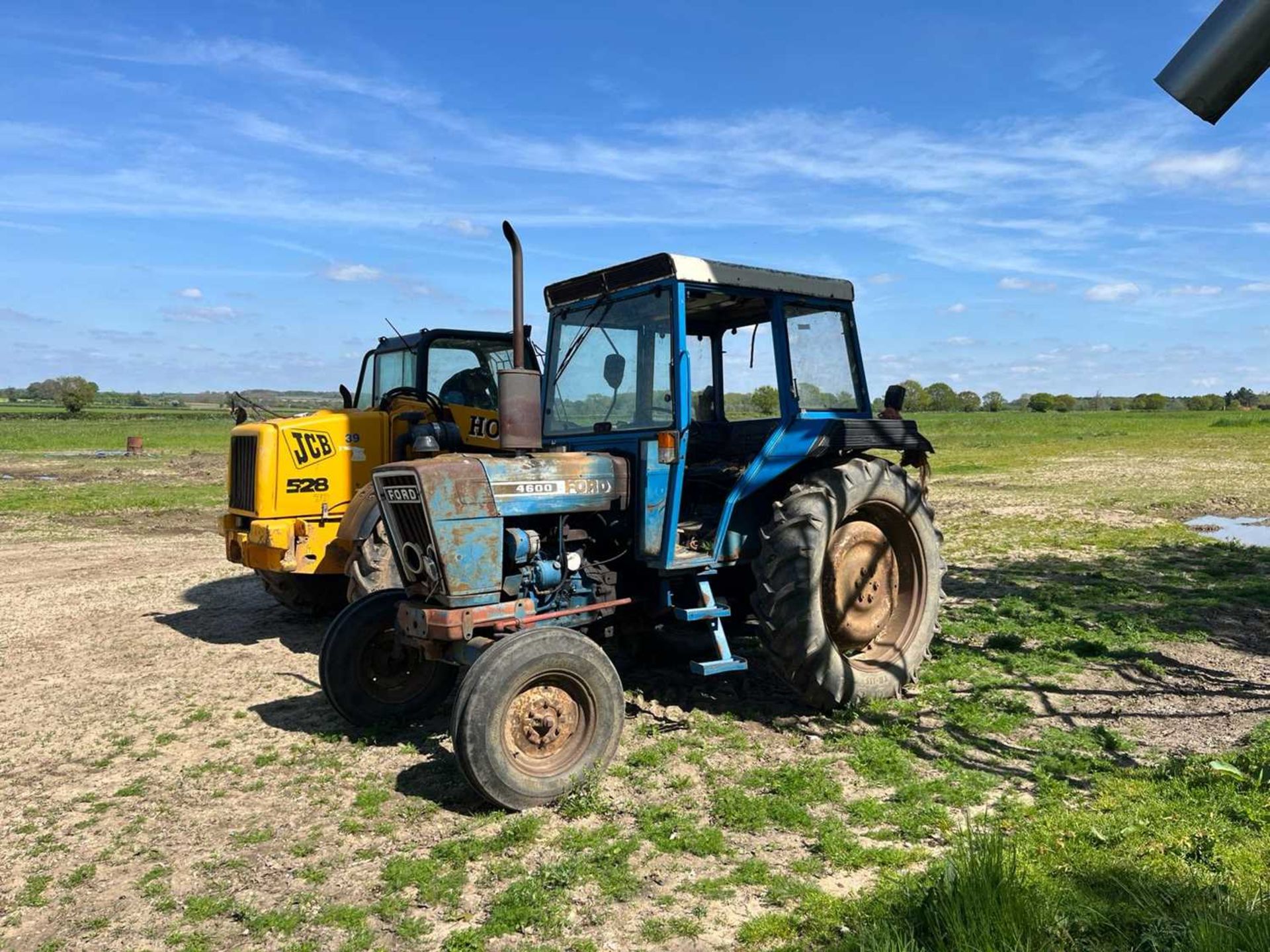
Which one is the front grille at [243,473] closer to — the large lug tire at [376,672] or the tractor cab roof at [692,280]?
the large lug tire at [376,672]

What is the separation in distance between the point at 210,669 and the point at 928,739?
528cm

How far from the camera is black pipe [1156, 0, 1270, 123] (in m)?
1.49

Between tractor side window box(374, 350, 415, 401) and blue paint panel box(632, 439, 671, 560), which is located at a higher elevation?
tractor side window box(374, 350, 415, 401)

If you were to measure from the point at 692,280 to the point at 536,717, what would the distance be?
260cm

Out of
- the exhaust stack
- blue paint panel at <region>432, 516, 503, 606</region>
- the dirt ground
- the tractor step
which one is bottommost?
the dirt ground

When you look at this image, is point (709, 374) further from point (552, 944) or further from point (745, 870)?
point (552, 944)

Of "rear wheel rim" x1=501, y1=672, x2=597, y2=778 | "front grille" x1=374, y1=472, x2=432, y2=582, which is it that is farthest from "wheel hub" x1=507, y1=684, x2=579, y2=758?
"front grille" x1=374, y1=472, x2=432, y2=582

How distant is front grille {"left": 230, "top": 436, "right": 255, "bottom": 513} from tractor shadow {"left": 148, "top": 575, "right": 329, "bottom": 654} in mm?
1138

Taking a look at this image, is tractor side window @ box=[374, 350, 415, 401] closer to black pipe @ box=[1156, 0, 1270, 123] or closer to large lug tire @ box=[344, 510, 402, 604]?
large lug tire @ box=[344, 510, 402, 604]

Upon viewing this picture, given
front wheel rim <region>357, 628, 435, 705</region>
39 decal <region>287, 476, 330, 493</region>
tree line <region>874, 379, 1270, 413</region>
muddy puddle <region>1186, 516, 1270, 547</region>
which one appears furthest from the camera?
tree line <region>874, 379, 1270, 413</region>

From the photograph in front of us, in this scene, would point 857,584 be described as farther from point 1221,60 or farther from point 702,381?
point 1221,60

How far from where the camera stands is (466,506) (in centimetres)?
491

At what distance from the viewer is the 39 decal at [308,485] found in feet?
26.8

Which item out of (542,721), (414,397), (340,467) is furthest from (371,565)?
(542,721)
